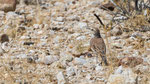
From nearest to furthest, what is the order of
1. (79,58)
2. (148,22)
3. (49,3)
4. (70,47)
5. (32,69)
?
(32,69), (79,58), (70,47), (148,22), (49,3)

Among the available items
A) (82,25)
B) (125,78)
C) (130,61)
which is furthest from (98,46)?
(82,25)

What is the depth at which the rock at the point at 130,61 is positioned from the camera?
5470 millimetres

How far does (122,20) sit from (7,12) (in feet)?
10.5

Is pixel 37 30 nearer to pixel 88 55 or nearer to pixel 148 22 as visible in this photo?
pixel 88 55

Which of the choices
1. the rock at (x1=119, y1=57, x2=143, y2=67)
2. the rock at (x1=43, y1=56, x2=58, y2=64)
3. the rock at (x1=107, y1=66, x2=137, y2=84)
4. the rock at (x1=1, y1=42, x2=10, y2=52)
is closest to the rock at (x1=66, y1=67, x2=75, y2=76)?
the rock at (x1=43, y1=56, x2=58, y2=64)

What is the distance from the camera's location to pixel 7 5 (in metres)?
8.82

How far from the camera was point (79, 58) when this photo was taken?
238 inches

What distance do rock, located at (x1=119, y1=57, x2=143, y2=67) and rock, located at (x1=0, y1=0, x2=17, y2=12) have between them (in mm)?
4337

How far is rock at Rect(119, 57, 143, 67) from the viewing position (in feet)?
17.9

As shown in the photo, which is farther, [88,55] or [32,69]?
[88,55]

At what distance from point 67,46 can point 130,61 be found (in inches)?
64.9

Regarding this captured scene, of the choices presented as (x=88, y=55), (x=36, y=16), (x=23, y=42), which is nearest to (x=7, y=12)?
(x=36, y=16)

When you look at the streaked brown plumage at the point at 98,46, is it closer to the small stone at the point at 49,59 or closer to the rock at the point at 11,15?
the small stone at the point at 49,59

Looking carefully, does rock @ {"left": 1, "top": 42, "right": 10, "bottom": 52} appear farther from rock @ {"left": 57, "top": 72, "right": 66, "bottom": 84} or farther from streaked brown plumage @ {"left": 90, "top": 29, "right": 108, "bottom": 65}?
rock @ {"left": 57, "top": 72, "right": 66, "bottom": 84}
